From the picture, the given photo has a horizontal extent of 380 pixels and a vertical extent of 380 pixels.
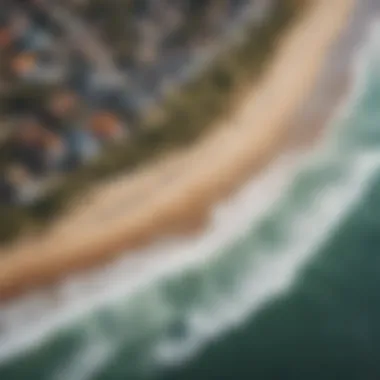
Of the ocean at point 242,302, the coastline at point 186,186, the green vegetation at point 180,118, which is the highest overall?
the green vegetation at point 180,118

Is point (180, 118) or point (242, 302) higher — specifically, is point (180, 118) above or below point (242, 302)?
above

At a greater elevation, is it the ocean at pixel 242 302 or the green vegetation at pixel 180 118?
the green vegetation at pixel 180 118

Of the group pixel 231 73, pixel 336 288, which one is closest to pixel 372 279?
pixel 336 288

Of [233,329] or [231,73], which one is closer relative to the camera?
[233,329]

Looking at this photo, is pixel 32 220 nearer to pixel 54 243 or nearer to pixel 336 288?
pixel 54 243
